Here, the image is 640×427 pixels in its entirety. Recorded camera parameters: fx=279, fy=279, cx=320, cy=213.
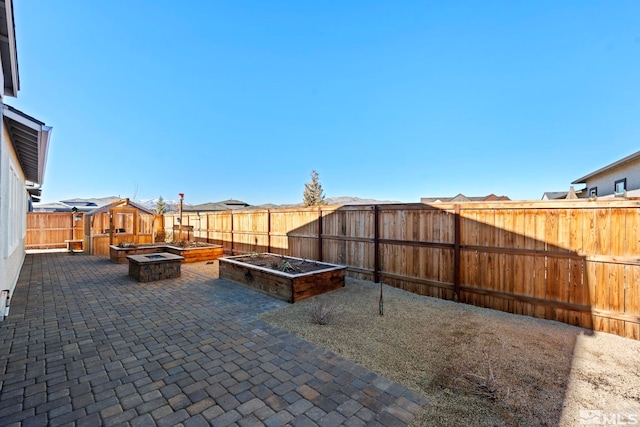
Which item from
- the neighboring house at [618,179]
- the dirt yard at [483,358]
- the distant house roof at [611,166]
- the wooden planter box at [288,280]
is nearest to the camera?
the dirt yard at [483,358]

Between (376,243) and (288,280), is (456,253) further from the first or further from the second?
(288,280)

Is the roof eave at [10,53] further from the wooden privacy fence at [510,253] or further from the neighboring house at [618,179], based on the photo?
the neighboring house at [618,179]

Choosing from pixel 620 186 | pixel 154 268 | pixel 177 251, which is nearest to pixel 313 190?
pixel 177 251

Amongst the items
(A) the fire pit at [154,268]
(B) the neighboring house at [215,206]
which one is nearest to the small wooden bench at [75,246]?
(A) the fire pit at [154,268]

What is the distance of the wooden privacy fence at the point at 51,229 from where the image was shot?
14094mm

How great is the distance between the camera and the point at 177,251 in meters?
10.0

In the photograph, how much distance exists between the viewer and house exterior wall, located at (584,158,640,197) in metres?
10.2

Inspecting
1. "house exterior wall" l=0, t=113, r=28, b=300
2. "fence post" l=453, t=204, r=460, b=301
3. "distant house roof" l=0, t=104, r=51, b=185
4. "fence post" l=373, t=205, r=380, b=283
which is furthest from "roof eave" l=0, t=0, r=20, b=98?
"fence post" l=453, t=204, r=460, b=301

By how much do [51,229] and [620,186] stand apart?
26727 mm

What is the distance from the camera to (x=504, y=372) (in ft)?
9.60

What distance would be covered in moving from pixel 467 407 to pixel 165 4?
13479 millimetres

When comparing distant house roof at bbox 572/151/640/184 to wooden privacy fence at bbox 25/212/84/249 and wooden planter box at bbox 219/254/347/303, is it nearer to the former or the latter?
wooden planter box at bbox 219/254/347/303

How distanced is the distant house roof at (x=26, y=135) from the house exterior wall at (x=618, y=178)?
1683cm

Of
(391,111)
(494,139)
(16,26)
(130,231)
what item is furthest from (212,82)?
(494,139)
